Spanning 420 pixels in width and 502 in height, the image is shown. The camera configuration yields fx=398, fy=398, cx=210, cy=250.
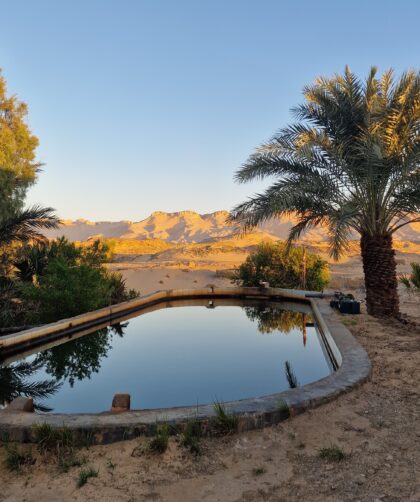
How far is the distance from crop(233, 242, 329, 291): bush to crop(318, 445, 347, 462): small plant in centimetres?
1754

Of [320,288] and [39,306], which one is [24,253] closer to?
[39,306]

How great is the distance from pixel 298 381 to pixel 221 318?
312 inches

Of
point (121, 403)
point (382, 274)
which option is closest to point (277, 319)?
point (382, 274)

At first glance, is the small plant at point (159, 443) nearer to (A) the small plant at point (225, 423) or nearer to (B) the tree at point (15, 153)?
(A) the small plant at point (225, 423)

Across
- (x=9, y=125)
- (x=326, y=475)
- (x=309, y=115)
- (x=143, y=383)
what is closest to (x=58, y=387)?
(x=143, y=383)

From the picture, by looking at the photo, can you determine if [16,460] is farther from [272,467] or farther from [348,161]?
[348,161]

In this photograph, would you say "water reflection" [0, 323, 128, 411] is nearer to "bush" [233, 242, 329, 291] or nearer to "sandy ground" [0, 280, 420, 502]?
"sandy ground" [0, 280, 420, 502]

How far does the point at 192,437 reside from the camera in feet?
13.0

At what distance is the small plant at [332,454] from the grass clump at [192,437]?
1152mm

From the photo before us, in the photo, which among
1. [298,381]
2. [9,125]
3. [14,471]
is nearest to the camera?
[14,471]

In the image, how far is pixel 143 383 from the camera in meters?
7.46

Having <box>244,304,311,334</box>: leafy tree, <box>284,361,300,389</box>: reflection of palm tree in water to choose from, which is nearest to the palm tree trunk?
Result: <box>244,304,311,334</box>: leafy tree

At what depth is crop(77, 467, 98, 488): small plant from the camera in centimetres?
335

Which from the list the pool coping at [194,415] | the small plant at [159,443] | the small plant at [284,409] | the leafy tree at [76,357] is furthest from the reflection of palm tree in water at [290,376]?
the leafy tree at [76,357]
